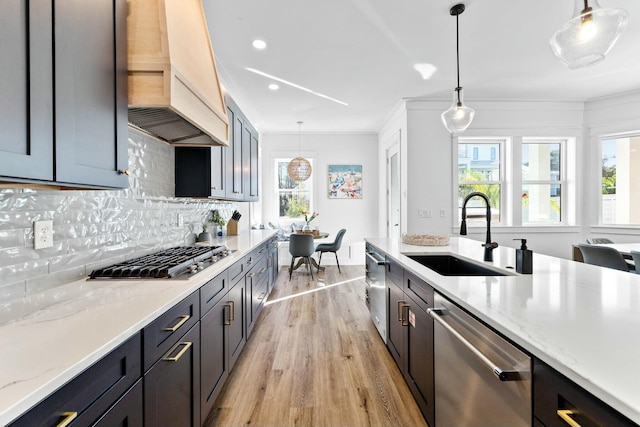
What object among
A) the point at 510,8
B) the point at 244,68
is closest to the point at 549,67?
the point at 510,8

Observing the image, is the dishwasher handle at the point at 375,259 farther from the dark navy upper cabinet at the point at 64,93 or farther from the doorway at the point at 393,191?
the doorway at the point at 393,191

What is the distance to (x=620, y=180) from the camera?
4.12 meters

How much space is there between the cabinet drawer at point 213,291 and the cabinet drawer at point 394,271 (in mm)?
1147

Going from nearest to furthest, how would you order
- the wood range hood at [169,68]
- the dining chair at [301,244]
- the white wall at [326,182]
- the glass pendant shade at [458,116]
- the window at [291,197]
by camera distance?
the wood range hood at [169,68] < the glass pendant shade at [458,116] < the dining chair at [301,244] < the white wall at [326,182] < the window at [291,197]

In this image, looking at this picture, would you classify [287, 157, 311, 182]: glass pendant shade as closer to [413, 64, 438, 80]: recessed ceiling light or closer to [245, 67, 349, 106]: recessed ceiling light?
[245, 67, 349, 106]: recessed ceiling light

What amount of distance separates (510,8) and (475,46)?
54 cm

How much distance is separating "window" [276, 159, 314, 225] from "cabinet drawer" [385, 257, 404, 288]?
3.96m

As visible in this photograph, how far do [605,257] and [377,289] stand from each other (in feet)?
6.65

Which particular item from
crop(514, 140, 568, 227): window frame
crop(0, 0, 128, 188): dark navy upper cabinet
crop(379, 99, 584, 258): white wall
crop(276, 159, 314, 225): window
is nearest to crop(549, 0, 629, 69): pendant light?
crop(0, 0, 128, 188): dark navy upper cabinet

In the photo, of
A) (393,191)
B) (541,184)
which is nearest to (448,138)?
(393,191)

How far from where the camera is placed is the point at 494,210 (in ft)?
14.8

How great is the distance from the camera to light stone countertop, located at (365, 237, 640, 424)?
22.9 inches

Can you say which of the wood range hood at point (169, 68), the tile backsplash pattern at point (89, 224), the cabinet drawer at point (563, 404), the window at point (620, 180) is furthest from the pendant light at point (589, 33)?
the window at point (620, 180)

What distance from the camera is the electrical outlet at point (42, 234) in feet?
3.92
